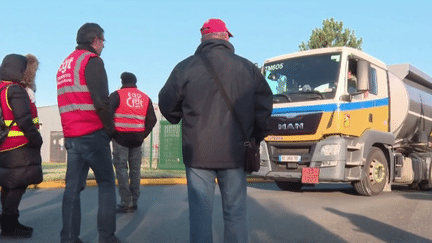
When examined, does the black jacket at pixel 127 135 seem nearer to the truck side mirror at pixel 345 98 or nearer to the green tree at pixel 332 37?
the truck side mirror at pixel 345 98

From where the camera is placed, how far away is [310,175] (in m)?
8.26

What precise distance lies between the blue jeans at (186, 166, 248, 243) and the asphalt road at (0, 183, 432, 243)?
1.69m

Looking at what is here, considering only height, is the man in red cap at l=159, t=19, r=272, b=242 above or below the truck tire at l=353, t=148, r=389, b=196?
above

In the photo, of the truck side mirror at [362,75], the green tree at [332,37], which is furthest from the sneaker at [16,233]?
the green tree at [332,37]

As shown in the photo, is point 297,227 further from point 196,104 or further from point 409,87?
point 409,87

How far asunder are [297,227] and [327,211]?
150 centimetres

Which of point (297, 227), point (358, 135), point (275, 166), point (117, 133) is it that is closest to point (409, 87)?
point (358, 135)

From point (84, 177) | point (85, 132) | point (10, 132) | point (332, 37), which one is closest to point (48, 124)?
point (332, 37)

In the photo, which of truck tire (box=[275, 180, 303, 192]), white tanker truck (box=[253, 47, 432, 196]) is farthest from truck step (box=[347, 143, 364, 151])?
truck tire (box=[275, 180, 303, 192])

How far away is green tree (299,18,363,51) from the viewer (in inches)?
1109

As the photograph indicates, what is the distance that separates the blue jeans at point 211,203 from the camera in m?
2.99

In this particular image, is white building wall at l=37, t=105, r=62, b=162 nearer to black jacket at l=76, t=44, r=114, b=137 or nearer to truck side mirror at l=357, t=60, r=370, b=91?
truck side mirror at l=357, t=60, r=370, b=91

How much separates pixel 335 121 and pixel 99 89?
5.30 metres

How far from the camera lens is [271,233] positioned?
16.5ft
